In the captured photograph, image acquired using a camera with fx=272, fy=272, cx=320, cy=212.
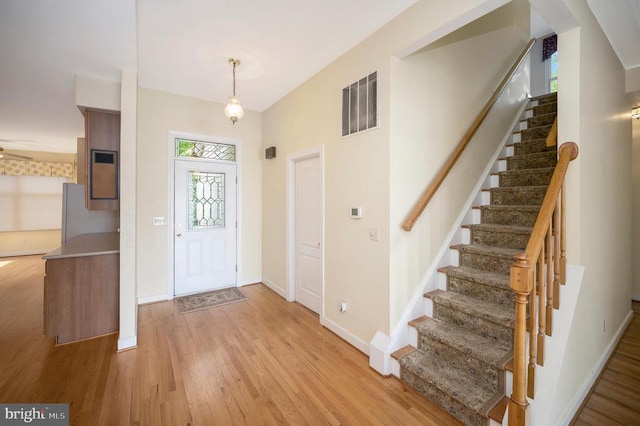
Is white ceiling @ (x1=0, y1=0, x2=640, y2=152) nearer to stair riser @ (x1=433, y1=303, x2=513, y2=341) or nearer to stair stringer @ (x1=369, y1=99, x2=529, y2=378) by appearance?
stair stringer @ (x1=369, y1=99, x2=529, y2=378)

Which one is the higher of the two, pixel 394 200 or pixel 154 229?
pixel 394 200

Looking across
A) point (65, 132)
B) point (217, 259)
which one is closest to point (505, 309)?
point (217, 259)

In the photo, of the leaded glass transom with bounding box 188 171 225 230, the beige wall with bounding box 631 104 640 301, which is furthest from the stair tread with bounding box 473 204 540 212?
the leaded glass transom with bounding box 188 171 225 230

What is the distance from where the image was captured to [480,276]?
7.70 feet

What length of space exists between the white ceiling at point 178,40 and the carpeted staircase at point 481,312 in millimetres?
2177

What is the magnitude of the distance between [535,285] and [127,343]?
3.46 metres

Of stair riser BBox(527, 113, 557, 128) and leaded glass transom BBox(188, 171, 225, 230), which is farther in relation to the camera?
leaded glass transom BBox(188, 171, 225, 230)

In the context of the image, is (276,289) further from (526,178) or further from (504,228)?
(526,178)

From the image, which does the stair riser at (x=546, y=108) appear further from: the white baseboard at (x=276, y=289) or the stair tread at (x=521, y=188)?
the white baseboard at (x=276, y=289)

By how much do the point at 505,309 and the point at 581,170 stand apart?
1119mm

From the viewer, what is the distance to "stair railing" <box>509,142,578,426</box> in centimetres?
139

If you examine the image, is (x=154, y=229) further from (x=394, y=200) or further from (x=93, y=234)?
(x=394, y=200)

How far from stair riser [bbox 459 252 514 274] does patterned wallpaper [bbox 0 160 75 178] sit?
9.66 metres

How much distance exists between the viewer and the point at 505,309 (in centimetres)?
212
